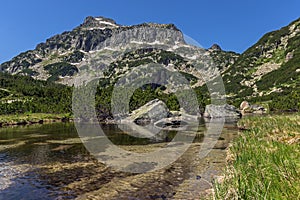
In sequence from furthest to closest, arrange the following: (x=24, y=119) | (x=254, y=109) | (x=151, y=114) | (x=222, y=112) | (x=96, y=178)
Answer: (x=254, y=109)
(x=222, y=112)
(x=24, y=119)
(x=151, y=114)
(x=96, y=178)

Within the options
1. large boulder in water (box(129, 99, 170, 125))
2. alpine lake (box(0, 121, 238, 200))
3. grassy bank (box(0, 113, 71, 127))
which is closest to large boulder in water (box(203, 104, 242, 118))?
large boulder in water (box(129, 99, 170, 125))

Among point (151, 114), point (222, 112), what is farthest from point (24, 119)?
point (222, 112)

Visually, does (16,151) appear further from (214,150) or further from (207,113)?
(207,113)

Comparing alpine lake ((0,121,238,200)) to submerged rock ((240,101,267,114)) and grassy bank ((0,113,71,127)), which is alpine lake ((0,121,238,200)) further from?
submerged rock ((240,101,267,114))

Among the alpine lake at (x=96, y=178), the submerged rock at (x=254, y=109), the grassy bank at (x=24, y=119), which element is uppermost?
the submerged rock at (x=254, y=109)

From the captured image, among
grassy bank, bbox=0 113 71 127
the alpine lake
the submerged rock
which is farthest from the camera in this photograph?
the submerged rock

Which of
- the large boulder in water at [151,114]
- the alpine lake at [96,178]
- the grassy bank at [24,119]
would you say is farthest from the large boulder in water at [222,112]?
the alpine lake at [96,178]

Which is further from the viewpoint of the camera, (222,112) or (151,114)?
(222,112)

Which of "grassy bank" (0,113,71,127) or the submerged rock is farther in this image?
the submerged rock

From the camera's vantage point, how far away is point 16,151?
29406 millimetres

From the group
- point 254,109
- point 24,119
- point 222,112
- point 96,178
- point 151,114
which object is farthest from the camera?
point 254,109

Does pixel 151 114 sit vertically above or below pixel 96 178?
above

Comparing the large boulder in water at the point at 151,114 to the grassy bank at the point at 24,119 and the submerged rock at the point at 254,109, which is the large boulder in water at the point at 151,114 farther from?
the submerged rock at the point at 254,109

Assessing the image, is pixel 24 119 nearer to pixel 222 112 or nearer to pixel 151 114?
pixel 151 114
